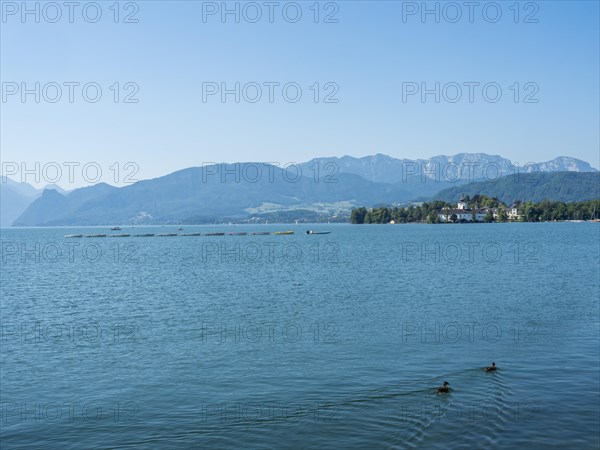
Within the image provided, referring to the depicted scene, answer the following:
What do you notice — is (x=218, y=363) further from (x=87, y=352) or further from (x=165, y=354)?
(x=87, y=352)

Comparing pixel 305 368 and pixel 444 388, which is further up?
pixel 444 388

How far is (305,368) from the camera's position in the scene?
96.8 feet

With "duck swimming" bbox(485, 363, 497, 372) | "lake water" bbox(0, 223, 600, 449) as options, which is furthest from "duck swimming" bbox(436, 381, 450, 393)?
"duck swimming" bbox(485, 363, 497, 372)

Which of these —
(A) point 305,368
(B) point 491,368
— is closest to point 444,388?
(B) point 491,368

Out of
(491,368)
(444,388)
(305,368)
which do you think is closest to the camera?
(444,388)

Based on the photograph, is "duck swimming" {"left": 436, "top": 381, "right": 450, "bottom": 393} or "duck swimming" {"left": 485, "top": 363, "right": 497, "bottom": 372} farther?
"duck swimming" {"left": 485, "top": 363, "right": 497, "bottom": 372}

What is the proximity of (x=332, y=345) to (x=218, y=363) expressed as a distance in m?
7.57

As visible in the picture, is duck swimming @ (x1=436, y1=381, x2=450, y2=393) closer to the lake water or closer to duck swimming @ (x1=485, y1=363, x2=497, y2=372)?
the lake water

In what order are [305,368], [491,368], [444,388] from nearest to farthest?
[444,388]
[491,368]
[305,368]

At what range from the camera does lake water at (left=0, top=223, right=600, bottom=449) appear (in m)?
21.4

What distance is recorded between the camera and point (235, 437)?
833 inches

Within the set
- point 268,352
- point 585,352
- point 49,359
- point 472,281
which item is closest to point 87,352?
point 49,359

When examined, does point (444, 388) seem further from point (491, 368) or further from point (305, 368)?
point (305, 368)

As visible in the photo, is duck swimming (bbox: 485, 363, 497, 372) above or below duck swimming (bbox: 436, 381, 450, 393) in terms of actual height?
above
